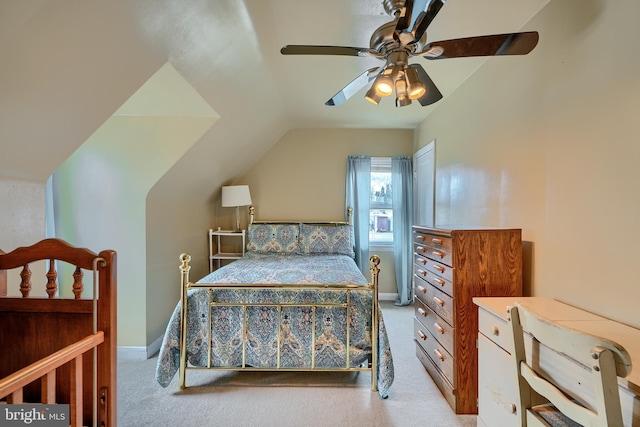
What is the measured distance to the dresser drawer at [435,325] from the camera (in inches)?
75.1

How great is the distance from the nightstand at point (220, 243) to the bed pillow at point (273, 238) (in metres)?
0.19

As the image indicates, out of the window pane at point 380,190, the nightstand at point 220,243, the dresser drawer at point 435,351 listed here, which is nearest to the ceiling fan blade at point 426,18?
the dresser drawer at point 435,351

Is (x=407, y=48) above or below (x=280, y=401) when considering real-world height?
above

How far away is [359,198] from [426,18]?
3003 millimetres

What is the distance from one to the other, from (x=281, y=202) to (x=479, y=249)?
9.44 ft

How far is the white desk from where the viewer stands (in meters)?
1.02

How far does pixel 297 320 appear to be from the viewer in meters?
2.09

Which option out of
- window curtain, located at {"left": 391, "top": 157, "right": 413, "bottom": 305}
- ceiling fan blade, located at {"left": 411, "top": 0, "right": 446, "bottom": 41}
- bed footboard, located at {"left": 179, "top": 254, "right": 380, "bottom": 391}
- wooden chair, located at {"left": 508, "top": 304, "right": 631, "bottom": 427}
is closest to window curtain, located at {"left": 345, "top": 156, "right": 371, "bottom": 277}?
window curtain, located at {"left": 391, "top": 157, "right": 413, "bottom": 305}

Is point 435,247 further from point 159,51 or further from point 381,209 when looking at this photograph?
point 381,209

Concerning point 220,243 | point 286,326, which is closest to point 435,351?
point 286,326

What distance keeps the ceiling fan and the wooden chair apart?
3.79 ft

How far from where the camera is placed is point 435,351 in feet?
7.02

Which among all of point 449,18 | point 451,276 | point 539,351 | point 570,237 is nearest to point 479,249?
point 451,276

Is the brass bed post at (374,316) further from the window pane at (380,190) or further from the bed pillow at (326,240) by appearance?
the window pane at (380,190)
